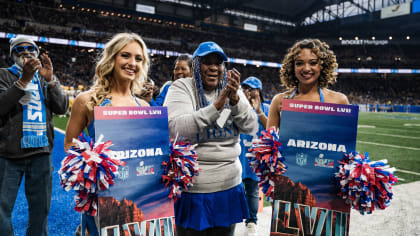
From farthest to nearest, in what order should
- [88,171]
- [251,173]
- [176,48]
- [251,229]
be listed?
[176,48] < [251,173] < [251,229] < [88,171]

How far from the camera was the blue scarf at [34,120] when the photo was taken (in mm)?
2303

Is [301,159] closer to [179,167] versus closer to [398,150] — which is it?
[179,167]

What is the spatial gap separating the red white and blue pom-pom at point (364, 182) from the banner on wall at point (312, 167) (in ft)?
0.20

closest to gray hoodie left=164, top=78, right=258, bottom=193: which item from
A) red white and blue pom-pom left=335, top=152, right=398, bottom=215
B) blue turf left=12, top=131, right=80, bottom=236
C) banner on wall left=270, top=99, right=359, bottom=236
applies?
banner on wall left=270, top=99, right=359, bottom=236

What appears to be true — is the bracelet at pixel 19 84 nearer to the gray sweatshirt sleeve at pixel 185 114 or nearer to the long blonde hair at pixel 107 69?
the long blonde hair at pixel 107 69

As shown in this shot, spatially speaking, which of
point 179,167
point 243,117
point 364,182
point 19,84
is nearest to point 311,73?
point 243,117

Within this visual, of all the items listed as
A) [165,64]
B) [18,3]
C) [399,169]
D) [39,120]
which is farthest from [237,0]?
[39,120]

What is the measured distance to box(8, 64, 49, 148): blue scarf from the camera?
230cm

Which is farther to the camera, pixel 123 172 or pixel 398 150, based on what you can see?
pixel 398 150

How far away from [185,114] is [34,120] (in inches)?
59.3

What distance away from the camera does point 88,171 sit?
1308mm

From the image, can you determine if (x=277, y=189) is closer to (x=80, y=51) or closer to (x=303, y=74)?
(x=303, y=74)

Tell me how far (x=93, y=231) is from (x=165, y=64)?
37772 millimetres

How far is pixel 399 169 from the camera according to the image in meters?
6.34
